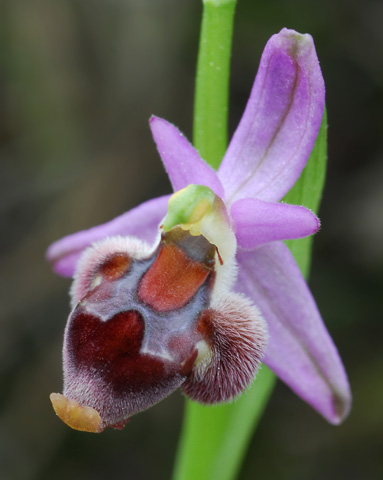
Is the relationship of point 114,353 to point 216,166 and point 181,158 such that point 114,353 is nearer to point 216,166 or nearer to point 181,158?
point 181,158

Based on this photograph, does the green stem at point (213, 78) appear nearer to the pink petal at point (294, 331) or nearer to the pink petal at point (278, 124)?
the pink petal at point (278, 124)

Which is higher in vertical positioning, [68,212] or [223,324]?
[223,324]

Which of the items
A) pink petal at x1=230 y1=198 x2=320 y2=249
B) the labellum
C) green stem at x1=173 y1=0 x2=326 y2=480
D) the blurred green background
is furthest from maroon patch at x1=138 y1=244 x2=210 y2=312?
the blurred green background

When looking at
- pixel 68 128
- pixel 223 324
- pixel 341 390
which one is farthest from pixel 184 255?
pixel 68 128

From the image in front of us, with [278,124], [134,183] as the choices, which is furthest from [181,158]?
[134,183]

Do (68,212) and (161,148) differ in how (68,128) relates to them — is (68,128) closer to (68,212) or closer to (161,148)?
(68,212)

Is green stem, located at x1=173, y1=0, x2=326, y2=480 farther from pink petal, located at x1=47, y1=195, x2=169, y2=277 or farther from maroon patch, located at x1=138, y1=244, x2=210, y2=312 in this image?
maroon patch, located at x1=138, y1=244, x2=210, y2=312

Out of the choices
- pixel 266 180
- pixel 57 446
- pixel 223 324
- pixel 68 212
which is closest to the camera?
pixel 223 324
